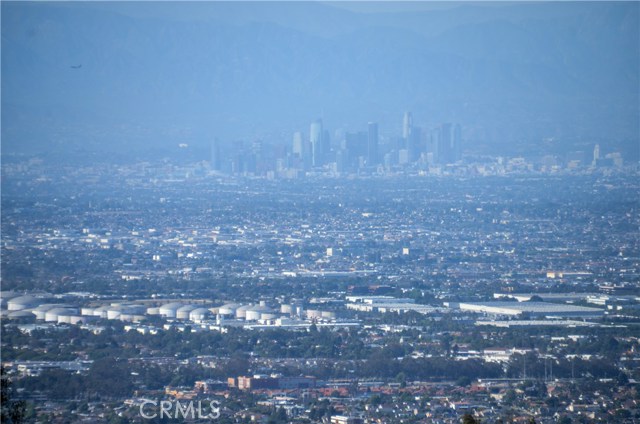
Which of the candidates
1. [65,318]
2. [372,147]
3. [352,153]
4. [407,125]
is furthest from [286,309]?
[407,125]

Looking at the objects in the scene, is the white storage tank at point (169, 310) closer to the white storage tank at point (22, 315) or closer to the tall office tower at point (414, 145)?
Answer: the white storage tank at point (22, 315)

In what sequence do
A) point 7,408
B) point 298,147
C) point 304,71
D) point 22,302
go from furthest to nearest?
1. point 304,71
2. point 298,147
3. point 22,302
4. point 7,408

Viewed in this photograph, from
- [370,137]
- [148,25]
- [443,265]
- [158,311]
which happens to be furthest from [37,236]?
[148,25]

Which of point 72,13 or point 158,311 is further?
point 72,13

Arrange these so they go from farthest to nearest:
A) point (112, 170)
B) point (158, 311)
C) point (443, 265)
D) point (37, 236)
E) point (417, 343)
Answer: point (112, 170), point (37, 236), point (443, 265), point (158, 311), point (417, 343)

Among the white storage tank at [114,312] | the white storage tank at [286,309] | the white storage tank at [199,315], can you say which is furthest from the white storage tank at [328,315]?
the white storage tank at [114,312]

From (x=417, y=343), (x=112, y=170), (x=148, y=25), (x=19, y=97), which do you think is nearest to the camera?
(x=417, y=343)

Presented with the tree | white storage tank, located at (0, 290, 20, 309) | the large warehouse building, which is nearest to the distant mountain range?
the large warehouse building

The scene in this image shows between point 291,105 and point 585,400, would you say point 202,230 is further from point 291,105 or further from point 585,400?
point 291,105

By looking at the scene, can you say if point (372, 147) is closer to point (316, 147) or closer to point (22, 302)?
point (316, 147)
